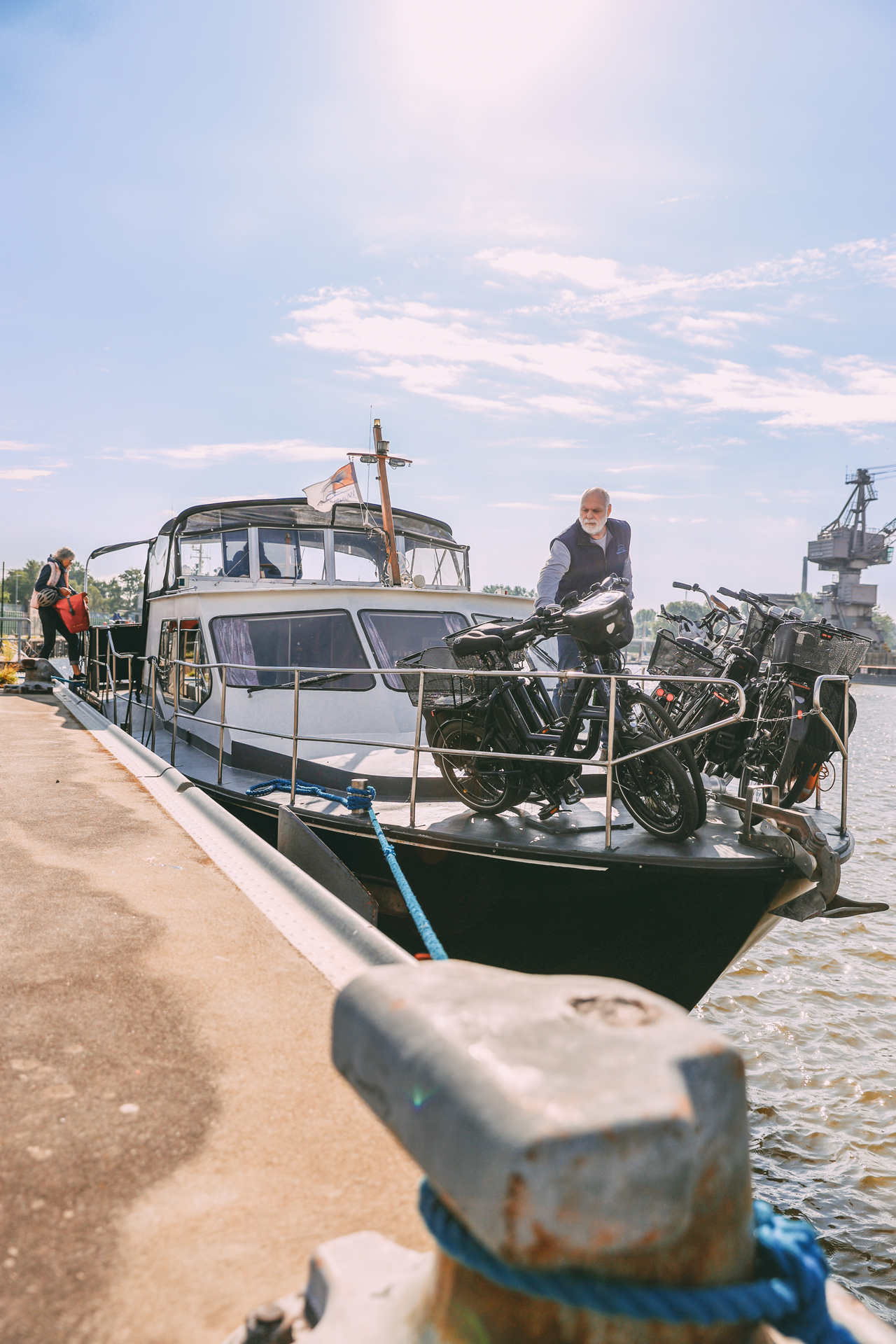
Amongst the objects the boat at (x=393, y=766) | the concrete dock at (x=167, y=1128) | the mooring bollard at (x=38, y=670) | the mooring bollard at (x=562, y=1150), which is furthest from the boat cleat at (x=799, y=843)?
the mooring bollard at (x=38, y=670)

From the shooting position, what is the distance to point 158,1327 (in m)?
1.41

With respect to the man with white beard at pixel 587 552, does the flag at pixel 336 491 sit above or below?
above

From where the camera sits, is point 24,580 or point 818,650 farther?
point 24,580

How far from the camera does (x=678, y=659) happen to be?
249 inches

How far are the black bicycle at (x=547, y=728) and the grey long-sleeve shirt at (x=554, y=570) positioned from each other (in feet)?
1.49

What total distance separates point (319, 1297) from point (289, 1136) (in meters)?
0.58

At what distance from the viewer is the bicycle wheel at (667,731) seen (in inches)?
164

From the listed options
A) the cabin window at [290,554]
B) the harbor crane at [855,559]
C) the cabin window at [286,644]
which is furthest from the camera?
the harbor crane at [855,559]

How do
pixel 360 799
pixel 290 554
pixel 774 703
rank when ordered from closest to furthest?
pixel 360 799 → pixel 774 703 → pixel 290 554

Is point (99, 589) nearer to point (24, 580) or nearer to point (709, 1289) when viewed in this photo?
point (24, 580)

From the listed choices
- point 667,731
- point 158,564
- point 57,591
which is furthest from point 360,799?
point 57,591

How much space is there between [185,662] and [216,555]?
2.00 meters

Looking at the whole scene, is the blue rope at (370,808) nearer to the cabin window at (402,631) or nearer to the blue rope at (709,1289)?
the cabin window at (402,631)

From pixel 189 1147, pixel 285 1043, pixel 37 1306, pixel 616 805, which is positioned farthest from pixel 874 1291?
pixel 37 1306
